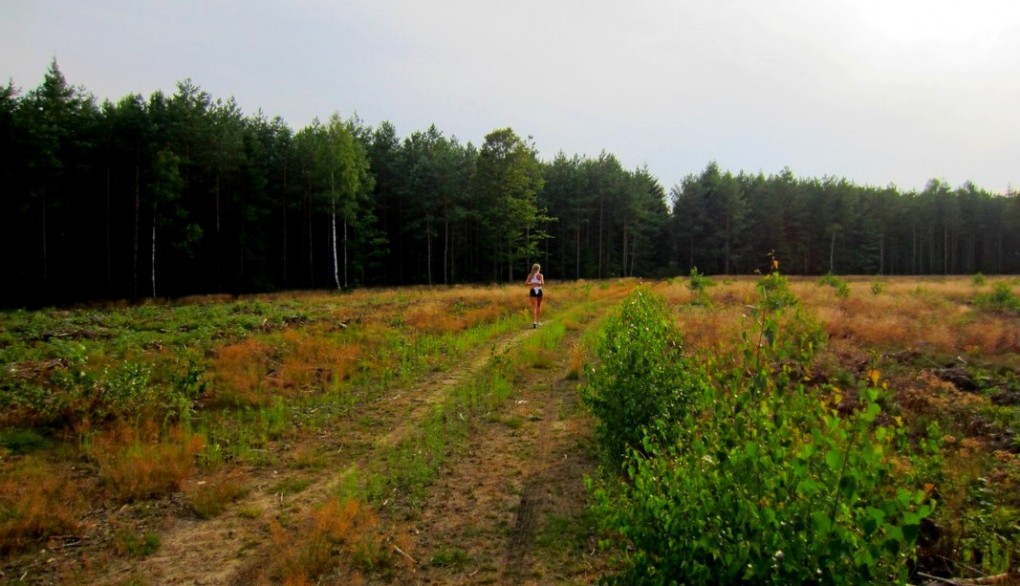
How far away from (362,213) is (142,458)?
46.4 metres

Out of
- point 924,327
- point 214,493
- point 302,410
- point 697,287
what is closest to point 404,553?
point 214,493

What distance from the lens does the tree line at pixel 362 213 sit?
Answer: 115ft

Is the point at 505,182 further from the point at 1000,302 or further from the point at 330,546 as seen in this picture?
the point at 330,546

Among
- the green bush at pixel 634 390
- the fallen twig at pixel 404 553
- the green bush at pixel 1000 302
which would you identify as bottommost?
the fallen twig at pixel 404 553

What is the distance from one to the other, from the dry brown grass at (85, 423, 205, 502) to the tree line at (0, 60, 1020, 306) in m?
32.0

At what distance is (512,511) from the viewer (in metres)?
5.41

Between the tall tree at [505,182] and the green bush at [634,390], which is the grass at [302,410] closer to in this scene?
the green bush at [634,390]

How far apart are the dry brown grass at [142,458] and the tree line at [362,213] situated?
32026 mm

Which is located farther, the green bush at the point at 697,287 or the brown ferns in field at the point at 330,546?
the green bush at the point at 697,287

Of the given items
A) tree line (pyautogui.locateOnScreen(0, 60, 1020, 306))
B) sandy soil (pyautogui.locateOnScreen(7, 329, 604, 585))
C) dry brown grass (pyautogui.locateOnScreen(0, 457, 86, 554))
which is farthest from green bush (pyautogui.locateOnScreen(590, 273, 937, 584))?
tree line (pyautogui.locateOnScreen(0, 60, 1020, 306))

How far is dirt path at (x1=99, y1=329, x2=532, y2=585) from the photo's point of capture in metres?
4.30

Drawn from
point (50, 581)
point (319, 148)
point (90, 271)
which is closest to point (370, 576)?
point (50, 581)

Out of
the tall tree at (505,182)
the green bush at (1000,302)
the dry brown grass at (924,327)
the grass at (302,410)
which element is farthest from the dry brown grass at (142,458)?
the tall tree at (505,182)

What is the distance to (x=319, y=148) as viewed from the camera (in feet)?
137
